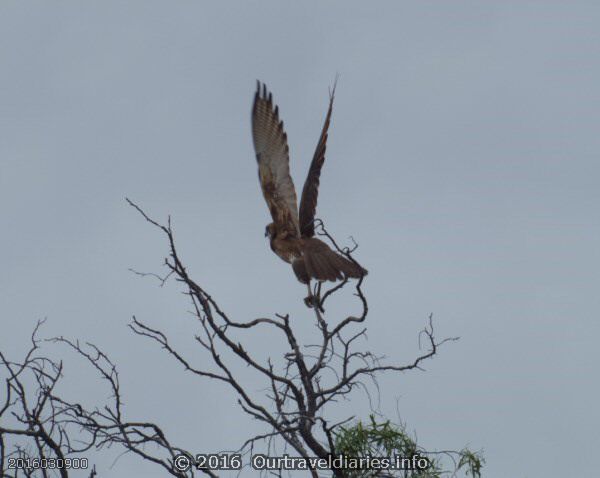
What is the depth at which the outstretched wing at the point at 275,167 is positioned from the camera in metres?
8.95

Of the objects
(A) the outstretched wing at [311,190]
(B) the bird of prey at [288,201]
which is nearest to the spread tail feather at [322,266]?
(B) the bird of prey at [288,201]

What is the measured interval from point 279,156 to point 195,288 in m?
3.63

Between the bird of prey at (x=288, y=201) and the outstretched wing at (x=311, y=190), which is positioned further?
the outstretched wing at (x=311, y=190)

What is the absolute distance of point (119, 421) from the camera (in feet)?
Result: 20.3

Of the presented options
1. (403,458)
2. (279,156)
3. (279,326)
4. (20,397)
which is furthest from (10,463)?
(279,156)

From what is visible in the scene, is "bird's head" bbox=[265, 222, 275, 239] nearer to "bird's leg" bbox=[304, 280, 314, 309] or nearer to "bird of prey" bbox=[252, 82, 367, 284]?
"bird of prey" bbox=[252, 82, 367, 284]

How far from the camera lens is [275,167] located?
360 inches

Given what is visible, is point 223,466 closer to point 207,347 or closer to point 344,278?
point 207,347

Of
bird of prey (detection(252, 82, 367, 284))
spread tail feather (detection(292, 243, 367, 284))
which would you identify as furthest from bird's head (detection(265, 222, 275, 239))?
spread tail feather (detection(292, 243, 367, 284))

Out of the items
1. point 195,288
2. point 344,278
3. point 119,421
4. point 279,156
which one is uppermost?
point 279,156

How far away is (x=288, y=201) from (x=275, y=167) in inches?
14.3

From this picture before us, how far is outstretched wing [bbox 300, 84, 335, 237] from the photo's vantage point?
27.6 ft

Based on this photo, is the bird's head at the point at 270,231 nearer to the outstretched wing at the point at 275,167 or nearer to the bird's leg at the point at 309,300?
the outstretched wing at the point at 275,167
